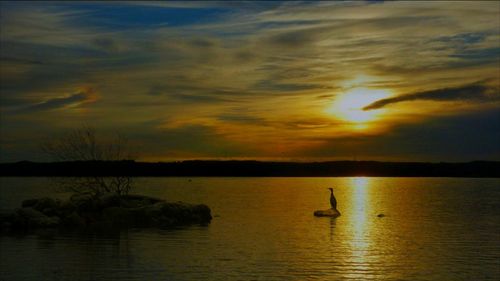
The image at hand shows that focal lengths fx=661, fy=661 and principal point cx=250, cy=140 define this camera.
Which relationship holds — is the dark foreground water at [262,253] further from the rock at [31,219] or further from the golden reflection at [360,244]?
the rock at [31,219]

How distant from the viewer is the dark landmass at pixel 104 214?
39.0 m

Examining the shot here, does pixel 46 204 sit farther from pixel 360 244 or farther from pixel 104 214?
pixel 360 244

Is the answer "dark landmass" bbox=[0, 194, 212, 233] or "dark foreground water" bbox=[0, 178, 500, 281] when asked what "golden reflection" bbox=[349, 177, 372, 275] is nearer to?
"dark foreground water" bbox=[0, 178, 500, 281]

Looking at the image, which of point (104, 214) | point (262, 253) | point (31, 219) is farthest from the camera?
point (104, 214)

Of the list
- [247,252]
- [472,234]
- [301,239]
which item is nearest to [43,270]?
[247,252]

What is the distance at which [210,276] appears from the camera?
74.5ft

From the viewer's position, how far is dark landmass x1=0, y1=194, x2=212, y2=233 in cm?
3903

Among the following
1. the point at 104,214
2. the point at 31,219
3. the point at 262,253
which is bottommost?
the point at 262,253

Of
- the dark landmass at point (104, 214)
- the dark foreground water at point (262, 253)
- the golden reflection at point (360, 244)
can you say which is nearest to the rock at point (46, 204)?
the dark landmass at point (104, 214)

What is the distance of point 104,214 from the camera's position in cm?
4259

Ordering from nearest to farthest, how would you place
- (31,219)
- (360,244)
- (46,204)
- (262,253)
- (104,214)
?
(262,253) → (360,244) → (31,219) → (104,214) → (46,204)

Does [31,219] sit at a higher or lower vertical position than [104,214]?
lower

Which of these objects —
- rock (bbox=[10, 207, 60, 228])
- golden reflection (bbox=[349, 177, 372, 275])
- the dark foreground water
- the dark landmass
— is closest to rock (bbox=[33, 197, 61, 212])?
the dark landmass

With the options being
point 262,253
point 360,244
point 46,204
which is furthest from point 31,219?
point 360,244
